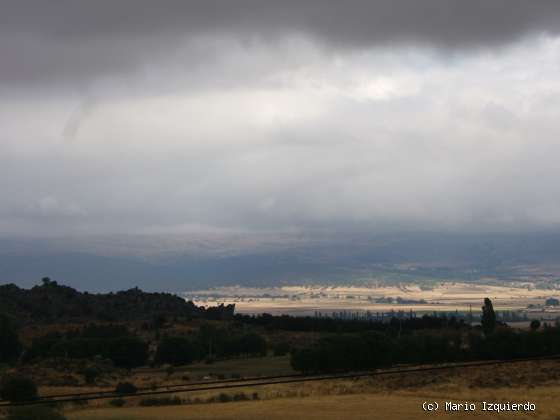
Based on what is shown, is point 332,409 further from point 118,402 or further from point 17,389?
point 17,389

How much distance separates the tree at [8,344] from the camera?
150375 millimetres

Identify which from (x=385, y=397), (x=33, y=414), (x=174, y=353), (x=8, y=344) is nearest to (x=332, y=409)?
(x=385, y=397)

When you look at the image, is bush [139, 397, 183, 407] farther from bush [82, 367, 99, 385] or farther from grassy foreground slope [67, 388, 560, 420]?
bush [82, 367, 99, 385]

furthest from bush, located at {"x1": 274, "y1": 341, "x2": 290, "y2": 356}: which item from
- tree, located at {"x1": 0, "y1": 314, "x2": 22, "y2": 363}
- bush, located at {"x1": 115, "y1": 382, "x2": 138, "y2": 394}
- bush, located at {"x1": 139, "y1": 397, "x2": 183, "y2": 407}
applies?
bush, located at {"x1": 139, "y1": 397, "x2": 183, "y2": 407}

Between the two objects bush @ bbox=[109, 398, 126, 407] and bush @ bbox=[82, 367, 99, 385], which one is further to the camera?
bush @ bbox=[82, 367, 99, 385]

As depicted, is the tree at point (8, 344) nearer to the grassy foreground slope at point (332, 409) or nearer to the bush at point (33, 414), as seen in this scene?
the grassy foreground slope at point (332, 409)

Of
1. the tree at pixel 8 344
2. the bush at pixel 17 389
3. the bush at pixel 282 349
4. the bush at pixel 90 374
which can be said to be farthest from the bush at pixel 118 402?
→ the tree at pixel 8 344

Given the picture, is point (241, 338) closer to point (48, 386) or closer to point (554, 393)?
point (48, 386)

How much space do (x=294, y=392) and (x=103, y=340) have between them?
63.2 meters

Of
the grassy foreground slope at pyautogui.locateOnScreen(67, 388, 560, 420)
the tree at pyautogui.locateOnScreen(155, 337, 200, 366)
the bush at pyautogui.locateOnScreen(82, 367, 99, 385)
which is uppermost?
the tree at pyautogui.locateOnScreen(155, 337, 200, 366)

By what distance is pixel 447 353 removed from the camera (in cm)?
11400

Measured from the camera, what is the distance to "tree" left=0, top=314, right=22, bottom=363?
150375 millimetres

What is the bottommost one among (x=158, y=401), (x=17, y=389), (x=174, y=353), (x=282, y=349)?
(x=158, y=401)

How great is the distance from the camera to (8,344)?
498 ft
